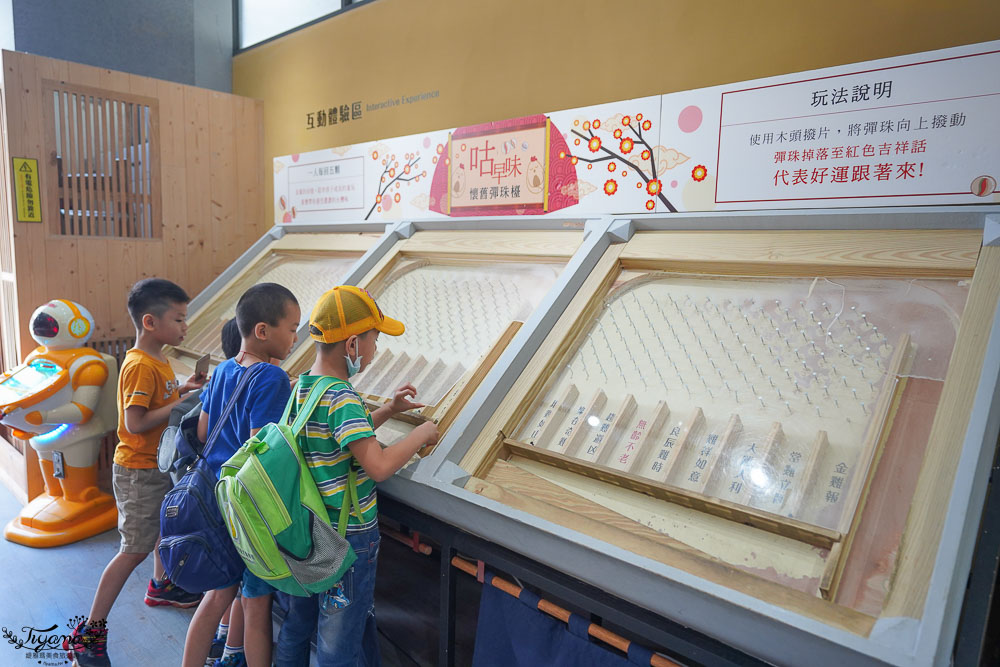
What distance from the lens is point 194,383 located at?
246cm

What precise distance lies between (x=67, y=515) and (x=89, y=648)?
48.0 inches

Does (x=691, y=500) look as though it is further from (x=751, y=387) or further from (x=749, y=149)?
(x=749, y=149)

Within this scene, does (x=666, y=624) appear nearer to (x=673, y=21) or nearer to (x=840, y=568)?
(x=840, y=568)

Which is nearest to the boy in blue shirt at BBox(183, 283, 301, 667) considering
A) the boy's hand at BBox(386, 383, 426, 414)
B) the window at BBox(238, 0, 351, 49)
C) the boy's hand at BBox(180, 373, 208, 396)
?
the boy's hand at BBox(386, 383, 426, 414)

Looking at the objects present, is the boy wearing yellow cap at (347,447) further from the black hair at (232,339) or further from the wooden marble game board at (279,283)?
the wooden marble game board at (279,283)

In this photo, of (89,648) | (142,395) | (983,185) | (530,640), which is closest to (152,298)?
(142,395)

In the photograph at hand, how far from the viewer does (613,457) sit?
1.46 metres

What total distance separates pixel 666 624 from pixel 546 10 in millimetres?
2659

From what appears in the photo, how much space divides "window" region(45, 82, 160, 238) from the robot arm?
872 mm

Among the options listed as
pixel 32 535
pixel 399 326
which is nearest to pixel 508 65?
pixel 399 326

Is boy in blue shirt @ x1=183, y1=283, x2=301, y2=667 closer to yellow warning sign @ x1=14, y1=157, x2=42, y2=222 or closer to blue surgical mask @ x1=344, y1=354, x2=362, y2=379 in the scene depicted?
blue surgical mask @ x1=344, y1=354, x2=362, y2=379

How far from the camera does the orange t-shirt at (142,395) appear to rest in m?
2.25

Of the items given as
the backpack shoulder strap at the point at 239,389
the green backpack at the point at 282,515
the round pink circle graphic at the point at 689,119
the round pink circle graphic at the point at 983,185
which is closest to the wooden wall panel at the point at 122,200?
the backpack shoulder strap at the point at 239,389

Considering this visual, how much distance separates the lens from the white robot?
114 inches
